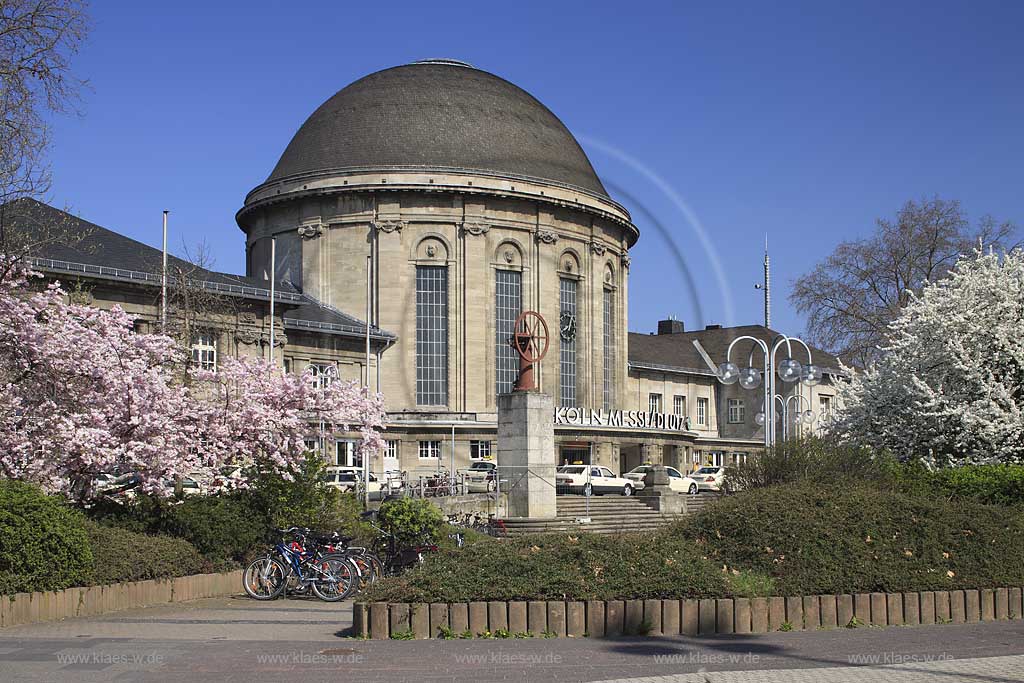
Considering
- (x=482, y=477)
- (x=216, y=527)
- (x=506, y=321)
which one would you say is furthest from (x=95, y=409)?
(x=506, y=321)

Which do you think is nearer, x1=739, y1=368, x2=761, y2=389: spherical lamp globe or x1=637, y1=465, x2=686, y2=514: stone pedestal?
x1=739, y1=368, x2=761, y2=389: spherical lamp globe

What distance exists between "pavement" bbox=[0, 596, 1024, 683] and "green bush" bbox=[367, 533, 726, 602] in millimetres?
810

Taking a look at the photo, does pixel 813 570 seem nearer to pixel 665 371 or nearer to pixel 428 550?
pixel 428 550

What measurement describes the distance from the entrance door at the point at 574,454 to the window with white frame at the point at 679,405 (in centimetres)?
1833

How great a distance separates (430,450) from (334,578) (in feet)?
154

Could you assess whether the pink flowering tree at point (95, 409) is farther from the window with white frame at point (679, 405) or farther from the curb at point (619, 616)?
the window with white frame at point (679, 405)

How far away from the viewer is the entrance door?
2795 inches

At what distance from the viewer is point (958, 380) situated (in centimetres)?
3400

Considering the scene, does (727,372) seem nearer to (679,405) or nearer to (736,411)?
(679,405)

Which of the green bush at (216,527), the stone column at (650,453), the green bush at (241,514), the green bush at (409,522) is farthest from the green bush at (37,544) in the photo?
the stone column at (650,453)

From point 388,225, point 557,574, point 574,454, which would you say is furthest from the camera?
point 574,454

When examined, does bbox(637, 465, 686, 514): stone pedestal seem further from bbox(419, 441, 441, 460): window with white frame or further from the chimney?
the chimney

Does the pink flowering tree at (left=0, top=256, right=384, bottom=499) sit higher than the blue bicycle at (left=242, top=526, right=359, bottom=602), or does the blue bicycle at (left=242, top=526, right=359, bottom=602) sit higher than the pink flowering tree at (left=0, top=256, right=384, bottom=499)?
the pink flowering tree at (left=0, top=256, right=384, bottom=499)

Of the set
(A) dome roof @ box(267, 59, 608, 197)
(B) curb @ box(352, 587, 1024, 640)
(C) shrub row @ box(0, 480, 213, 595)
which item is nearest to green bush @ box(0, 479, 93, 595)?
(C) shrub row @ box(0, 480, 213, 595)
